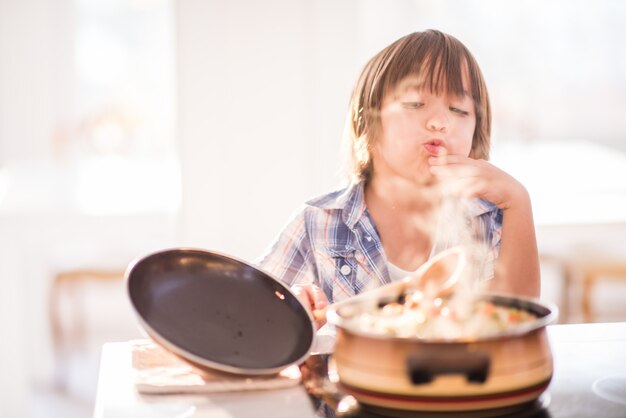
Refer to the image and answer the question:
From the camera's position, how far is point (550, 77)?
3707mm

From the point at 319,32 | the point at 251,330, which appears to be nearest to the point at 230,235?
the point at 319,32

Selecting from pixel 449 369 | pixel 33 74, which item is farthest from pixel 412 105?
pixel 33 74

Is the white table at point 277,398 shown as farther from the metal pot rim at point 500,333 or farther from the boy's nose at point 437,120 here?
the boy's nose at point 437,120

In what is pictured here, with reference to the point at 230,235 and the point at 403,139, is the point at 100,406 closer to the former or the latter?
the point at 403,139

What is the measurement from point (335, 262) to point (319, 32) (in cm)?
153

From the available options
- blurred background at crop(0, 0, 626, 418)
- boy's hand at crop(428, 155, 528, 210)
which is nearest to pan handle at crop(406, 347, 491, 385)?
boy's hand at crop(428, 155, 528, 210)

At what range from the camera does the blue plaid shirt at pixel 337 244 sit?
1812 mm

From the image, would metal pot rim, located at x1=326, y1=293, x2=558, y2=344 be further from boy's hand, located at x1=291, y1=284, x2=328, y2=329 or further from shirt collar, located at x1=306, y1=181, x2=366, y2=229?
shirt collar, located at x1=306, y1=181, x2=366, y2=229

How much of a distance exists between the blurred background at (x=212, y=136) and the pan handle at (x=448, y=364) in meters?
2.02

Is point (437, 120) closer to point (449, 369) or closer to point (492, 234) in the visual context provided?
point (492, 234)

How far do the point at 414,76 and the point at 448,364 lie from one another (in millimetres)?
1034

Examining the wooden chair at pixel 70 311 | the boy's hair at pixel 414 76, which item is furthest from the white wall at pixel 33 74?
the boy's hair at pixel 414 76

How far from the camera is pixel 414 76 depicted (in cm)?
185

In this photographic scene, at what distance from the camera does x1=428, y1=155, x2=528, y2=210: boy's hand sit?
1684mm
